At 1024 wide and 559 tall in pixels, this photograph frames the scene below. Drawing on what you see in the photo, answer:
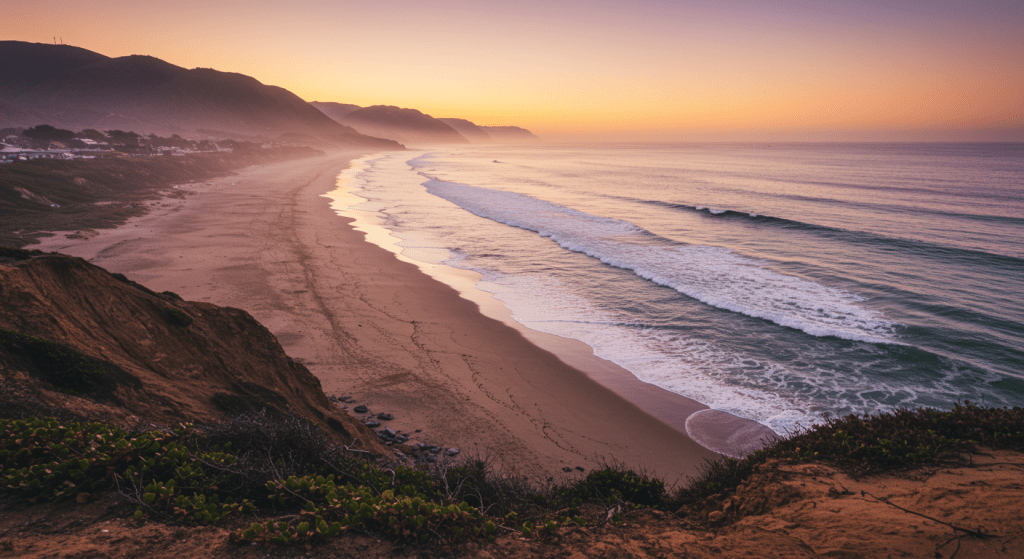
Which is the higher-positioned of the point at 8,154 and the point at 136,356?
the point at 8,154

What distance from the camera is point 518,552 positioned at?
3646mm

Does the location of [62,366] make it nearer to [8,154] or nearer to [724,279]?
[724,279]

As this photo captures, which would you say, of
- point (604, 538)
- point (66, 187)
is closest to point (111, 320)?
point (604, 538)

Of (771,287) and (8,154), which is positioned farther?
(8,154)

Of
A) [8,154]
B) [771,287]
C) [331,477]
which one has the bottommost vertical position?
[771,287]

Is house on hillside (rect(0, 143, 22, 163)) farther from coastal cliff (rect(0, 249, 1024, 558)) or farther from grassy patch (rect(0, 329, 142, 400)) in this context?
grassy patch (rect(0, 329, 142, 400))

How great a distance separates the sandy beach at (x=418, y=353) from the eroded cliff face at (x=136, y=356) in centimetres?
205

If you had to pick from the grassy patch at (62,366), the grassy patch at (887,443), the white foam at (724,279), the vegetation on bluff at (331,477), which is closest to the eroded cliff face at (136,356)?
the grassy patch at (62,366)

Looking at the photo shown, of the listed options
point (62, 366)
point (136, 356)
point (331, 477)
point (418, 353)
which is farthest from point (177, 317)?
point (418, 353)

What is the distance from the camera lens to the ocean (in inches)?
405

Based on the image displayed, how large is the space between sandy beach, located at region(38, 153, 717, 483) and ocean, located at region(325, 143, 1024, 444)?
157 centimetres

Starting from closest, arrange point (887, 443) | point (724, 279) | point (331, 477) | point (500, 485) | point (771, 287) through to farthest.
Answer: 1. point (331, 477)
2. point (887, 443)
3. point (500, 485)
4. point (771, 287)
5. point (724, 279)

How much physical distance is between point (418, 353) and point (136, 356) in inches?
223

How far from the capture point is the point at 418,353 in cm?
1077
